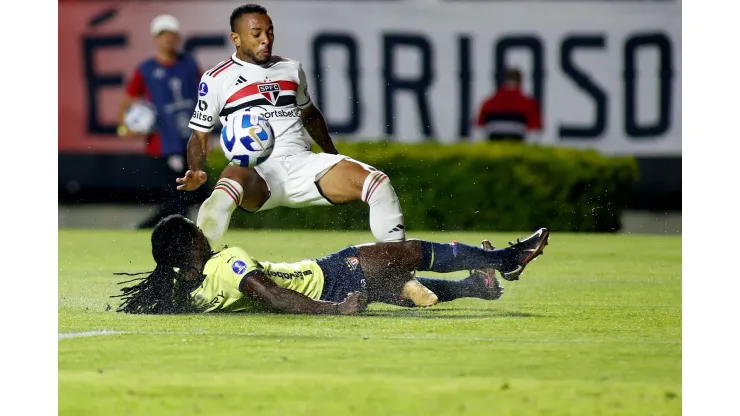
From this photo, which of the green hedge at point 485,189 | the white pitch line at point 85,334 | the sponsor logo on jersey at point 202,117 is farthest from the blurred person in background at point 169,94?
the white pitch line at point 85,334

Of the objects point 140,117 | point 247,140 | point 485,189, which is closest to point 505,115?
point 485,189

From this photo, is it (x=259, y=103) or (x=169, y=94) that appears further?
(x=169, y=94)

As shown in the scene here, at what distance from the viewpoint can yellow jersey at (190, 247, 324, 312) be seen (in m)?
6.78

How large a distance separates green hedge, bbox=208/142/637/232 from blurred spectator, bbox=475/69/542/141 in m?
0.61

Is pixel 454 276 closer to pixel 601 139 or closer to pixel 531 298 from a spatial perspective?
pixel 531 298

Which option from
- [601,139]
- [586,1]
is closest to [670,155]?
[601,139]

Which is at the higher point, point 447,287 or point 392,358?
point 447,287

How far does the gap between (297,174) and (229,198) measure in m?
0.48

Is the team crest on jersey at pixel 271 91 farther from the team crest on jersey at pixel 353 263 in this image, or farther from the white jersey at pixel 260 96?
the team crest on jersey at pixel 353 263

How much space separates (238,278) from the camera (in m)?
6.80

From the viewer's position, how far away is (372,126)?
17172mm

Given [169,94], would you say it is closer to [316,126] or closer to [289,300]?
[316,126]

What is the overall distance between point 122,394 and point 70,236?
8.94 metres

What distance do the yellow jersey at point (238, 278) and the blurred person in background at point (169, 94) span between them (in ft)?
13.5
